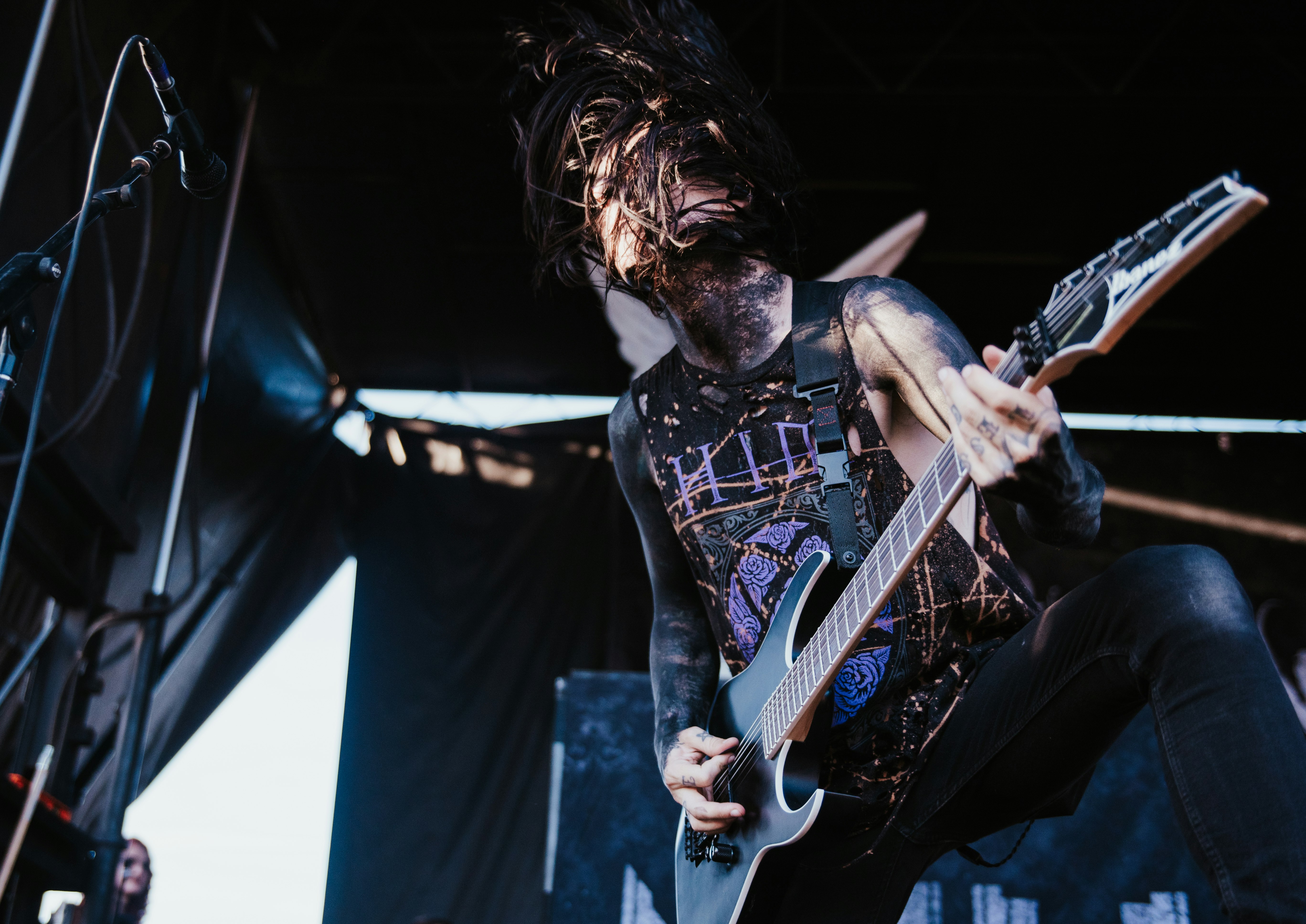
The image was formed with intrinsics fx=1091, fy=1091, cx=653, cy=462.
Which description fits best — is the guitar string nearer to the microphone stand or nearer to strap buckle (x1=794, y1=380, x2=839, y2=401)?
strap buckle (x1=794, y1=380, x2=839, y2=401)

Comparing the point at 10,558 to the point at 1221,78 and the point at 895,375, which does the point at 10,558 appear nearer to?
the point at 895,375

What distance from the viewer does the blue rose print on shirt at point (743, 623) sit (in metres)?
2.16

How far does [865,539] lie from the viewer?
6.45ft

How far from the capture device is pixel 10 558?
147 inches

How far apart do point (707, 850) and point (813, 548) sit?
0.60m

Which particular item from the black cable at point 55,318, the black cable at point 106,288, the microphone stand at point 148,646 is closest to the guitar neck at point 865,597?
the black cable at point 55,318

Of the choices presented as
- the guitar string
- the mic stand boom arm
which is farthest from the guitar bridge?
the mic stand boom arm

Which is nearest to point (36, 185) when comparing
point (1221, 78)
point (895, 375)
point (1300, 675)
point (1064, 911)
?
point (895, 375)

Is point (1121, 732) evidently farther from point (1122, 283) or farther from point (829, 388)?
point (829, 388)

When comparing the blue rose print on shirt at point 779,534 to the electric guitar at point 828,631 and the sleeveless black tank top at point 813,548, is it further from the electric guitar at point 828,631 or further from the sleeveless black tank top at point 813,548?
the electric guitar at point 828,631

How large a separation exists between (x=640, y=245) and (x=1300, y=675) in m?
6.34

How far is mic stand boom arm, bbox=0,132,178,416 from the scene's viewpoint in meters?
1.86

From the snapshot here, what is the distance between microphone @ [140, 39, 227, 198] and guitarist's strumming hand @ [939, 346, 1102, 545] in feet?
5.26

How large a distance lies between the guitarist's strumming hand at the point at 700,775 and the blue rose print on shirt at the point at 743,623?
0.60ft
